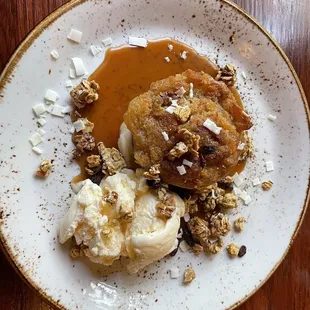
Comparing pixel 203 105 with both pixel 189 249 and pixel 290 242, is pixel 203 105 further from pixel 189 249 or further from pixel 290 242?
pixel 290 242

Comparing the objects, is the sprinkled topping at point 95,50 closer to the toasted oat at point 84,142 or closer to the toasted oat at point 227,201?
the toasted oat at point 84,142

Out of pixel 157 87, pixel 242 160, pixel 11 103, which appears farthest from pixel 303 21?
pixel 11 103

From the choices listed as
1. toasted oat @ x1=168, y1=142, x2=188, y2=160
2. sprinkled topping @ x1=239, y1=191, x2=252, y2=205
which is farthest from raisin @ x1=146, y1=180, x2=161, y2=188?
sprinkled topping @ x1=239, y1=191, x2=252, y2=205

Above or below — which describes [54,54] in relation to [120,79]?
above

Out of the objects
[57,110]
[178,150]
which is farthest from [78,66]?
[178,150]

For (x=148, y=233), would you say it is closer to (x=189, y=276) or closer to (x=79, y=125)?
(x=189, y=276)

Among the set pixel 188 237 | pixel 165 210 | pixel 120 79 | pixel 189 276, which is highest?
pixel 120 79

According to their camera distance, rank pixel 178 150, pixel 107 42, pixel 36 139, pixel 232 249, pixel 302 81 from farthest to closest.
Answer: pixel 302 81 < pixel 232 249 < pixel 107 42 < pixel 36 139 < pixel 178 150
